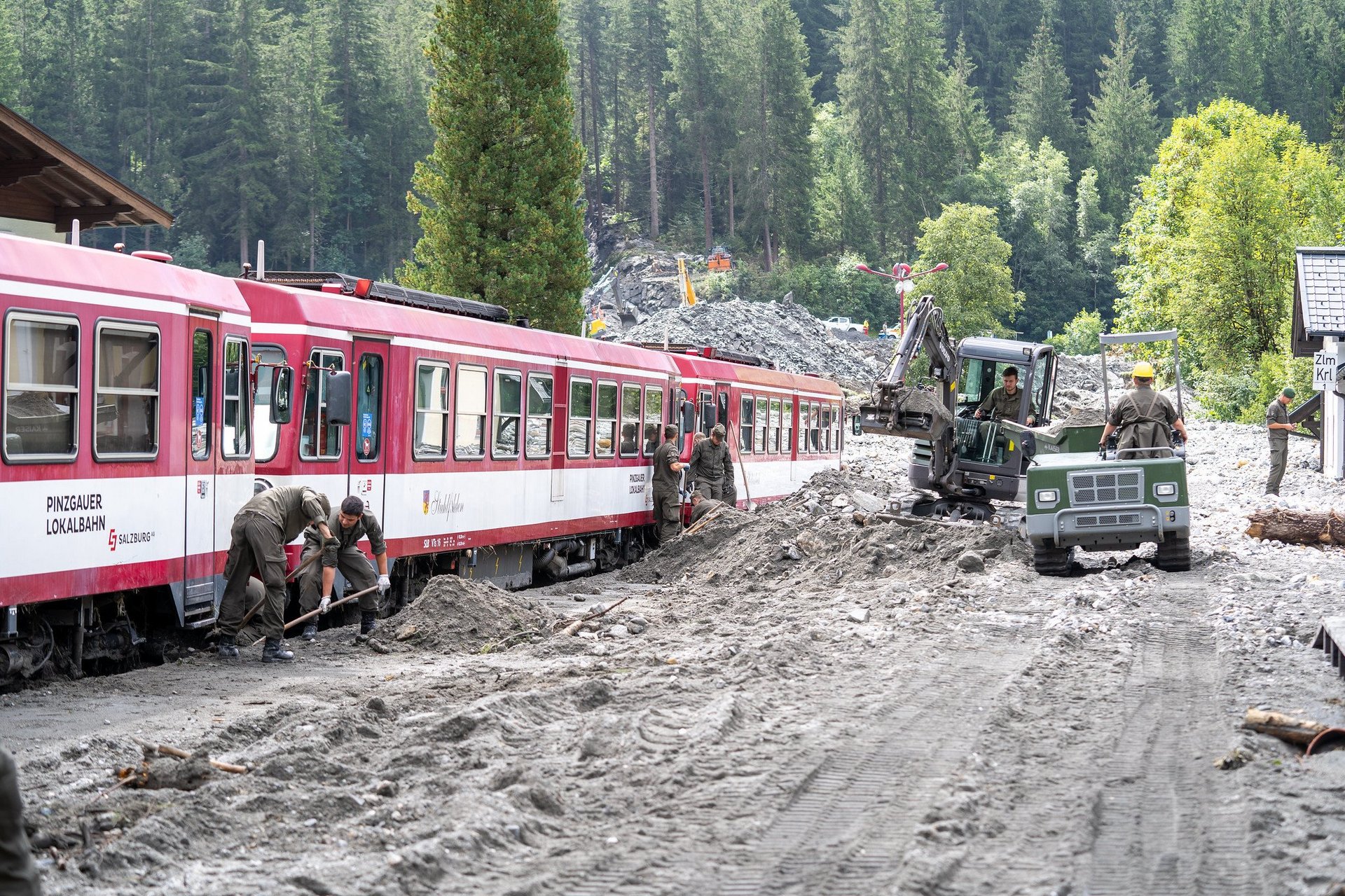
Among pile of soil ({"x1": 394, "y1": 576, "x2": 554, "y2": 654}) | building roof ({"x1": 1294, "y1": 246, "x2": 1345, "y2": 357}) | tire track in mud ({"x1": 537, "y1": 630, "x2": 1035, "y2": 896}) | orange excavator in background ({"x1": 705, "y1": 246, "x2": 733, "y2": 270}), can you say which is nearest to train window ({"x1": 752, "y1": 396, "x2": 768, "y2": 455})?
building roof ({"x1": 1294, "y1": 246, "x2": 1345, "y2": 357})

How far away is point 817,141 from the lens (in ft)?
371

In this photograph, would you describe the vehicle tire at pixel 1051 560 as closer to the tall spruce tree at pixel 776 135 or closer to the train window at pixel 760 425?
the train window at pixel 760 425

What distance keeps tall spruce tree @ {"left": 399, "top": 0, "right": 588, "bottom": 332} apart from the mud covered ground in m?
19.0

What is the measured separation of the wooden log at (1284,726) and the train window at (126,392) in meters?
7.89

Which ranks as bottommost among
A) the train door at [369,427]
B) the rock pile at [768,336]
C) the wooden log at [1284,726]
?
the wooden log at [1284,726]

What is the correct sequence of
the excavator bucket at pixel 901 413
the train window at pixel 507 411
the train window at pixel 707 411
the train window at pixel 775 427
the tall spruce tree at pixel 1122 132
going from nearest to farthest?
the train window at pixel 507 411
the excavator bucket at pixel 901 413
the train window at pixel 707 411
the train window at pixel 775 427
the tall spruce tree at pixel 1122 132

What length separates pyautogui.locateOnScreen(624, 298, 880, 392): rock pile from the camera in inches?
2356

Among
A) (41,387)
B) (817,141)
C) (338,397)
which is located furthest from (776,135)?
(41,387)

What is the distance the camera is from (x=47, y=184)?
19.5m

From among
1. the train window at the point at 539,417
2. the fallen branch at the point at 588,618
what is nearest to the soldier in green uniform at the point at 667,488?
the train window at the point at 539,417

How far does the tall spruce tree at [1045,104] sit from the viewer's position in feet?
393

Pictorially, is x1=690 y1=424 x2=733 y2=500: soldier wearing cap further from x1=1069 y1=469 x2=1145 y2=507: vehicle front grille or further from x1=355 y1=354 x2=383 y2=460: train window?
x1=355 y1=354 x2=383 y2=460: train window

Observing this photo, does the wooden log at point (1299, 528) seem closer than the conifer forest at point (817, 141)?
Yes

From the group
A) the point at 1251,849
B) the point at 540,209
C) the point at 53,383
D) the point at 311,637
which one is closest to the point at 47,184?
the point at 311,637
